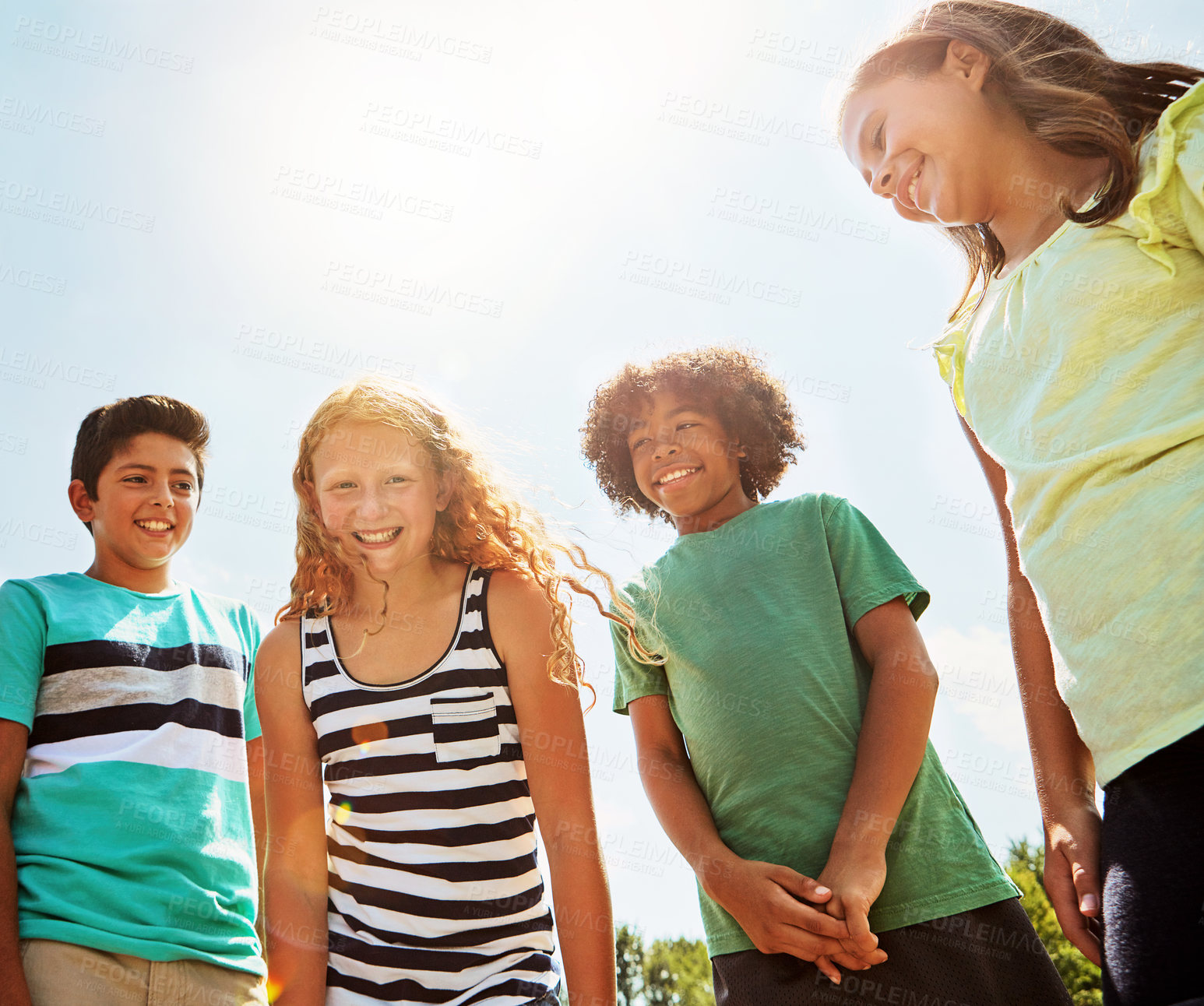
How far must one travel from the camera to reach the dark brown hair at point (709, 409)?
337 cm

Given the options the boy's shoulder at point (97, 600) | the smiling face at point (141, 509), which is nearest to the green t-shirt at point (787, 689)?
the boy's shoulder at point (97, 600)

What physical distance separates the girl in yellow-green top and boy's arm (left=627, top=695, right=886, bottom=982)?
51 centimetres

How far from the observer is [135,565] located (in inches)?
134

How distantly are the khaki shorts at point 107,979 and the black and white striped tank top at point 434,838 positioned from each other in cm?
56

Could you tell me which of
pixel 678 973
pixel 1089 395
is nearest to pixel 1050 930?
pixel 678 973

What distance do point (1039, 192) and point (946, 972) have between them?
6.04ft

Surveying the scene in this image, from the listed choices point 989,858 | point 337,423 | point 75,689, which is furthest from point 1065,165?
point 75,689

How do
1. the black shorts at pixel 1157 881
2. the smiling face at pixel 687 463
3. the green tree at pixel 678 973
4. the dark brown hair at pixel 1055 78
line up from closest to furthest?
the black shorts at pixel 1157 881
the dark brown hair at pixel 1055 78
the smiling face at pixel 687 463
the green tree at pixel 678 973

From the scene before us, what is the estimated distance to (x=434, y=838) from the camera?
237cm

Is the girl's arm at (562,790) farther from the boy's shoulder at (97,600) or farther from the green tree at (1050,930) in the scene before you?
the green tree at (1050,930)

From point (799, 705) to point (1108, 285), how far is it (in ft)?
4.22

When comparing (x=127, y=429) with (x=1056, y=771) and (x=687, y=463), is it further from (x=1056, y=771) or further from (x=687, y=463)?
(x=1056, y=771)

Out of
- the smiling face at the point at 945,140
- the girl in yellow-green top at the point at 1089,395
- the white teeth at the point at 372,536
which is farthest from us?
the white teeth at the point at 372,536

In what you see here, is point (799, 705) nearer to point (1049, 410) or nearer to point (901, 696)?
point (901, 696)
